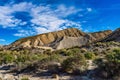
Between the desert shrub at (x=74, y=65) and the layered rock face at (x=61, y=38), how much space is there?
104m

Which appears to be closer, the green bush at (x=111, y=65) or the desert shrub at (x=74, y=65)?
the green bush at (x=111, y=65)

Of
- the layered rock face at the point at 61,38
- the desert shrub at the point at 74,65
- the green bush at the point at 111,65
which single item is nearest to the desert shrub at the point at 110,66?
the green bush at the point at 111,65

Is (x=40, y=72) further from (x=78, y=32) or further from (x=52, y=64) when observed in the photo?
(x=78, y=32)

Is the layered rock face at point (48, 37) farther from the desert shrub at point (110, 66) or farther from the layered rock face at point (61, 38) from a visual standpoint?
the desert shrub at point (110, 66)

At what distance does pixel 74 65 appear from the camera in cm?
1691

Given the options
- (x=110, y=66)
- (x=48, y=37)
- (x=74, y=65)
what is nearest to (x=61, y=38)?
(x=48, y=37)

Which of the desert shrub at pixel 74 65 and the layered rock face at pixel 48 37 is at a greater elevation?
the layered rock face at pixel 48 37

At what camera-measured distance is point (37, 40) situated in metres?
150

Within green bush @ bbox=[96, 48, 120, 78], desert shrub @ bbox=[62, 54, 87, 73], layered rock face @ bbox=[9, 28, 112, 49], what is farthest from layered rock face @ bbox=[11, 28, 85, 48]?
green bush @ bbox=[96, 48, 120, 78]

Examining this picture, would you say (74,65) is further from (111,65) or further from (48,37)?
(48,37)

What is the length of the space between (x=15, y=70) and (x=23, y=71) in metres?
1.02

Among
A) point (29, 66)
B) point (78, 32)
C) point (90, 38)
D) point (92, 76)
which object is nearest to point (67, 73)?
point (92, 76)

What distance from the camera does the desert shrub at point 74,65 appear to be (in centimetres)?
1673

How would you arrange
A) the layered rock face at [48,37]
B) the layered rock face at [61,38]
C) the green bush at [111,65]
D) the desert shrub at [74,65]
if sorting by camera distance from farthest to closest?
the layered rock face at [48,37]
the layered rock face at [61,38]
the desert shrub at [74,65]
the green bush at [111,65]
